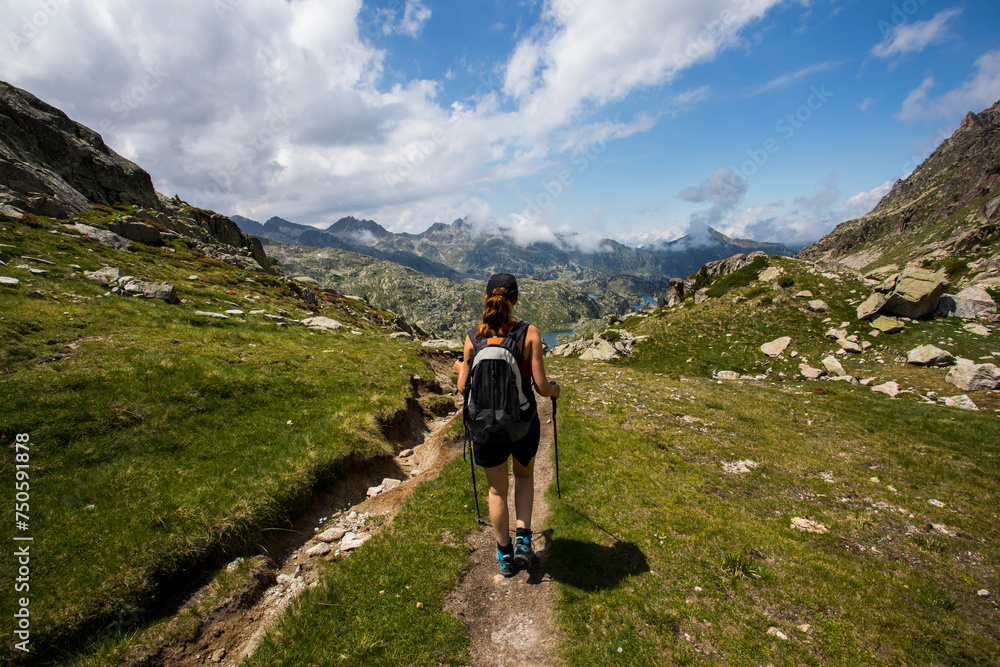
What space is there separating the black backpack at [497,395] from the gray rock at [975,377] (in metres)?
31.9

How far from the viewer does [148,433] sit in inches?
410

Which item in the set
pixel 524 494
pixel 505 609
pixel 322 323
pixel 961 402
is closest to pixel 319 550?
pixel 505 609

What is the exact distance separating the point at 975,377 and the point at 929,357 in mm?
4039

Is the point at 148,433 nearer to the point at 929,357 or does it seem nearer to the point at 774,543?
the point at 774,543

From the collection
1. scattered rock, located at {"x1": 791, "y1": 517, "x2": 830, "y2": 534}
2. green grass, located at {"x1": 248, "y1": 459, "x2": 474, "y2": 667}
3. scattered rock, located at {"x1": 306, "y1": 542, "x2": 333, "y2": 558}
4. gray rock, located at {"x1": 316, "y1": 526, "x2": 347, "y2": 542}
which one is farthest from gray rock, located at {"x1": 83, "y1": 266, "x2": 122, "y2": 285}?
scattered rock, located at {"x1": 791, "y1": 517, "x2": 830, "y2": 534}

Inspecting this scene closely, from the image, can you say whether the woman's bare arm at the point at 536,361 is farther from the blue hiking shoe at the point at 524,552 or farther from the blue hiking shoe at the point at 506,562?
the blue hiking shoe at the point at 506,562

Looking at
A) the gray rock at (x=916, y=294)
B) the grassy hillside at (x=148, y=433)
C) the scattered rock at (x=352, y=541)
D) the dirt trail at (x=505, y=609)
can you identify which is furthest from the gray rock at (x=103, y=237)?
the gray rock at (x=916, y=294)

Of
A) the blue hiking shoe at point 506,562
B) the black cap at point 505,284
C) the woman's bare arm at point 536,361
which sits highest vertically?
the black cap at point 505,284

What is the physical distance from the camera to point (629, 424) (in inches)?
664

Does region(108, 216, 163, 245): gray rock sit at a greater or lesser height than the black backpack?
greater

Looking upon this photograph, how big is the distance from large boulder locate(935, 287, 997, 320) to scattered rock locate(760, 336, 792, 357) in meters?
10.9

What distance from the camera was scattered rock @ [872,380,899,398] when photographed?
23312 millimetres

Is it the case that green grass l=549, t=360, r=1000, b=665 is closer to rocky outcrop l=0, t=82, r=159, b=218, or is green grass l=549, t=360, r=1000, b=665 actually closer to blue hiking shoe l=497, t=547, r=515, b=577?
blue hiking shoe l=497, t=547, r=515, b=577

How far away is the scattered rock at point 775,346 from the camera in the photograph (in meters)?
33.3
